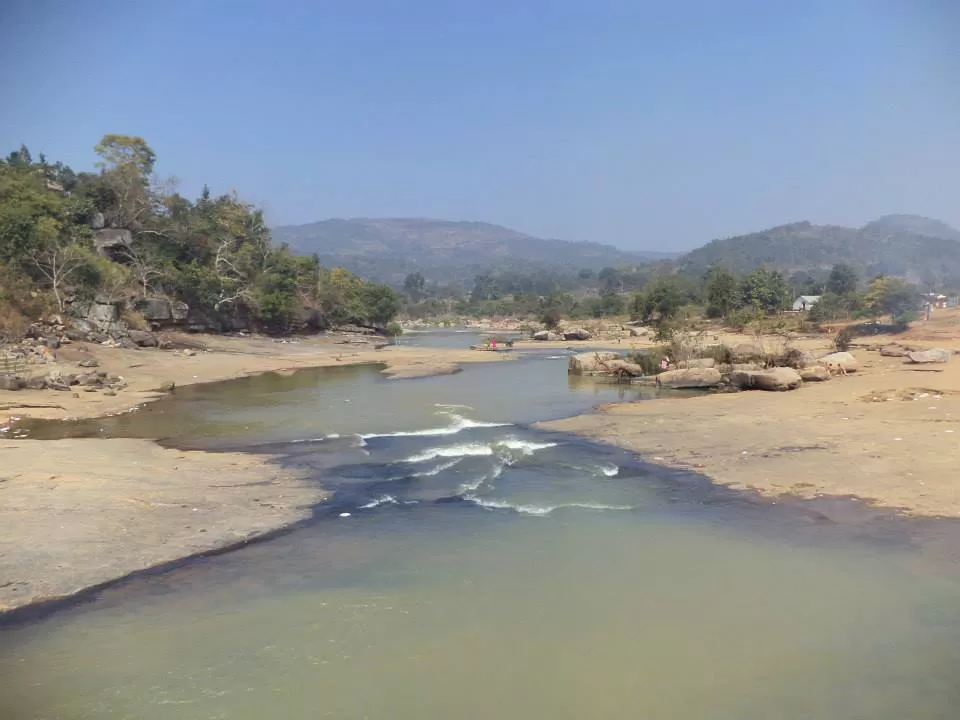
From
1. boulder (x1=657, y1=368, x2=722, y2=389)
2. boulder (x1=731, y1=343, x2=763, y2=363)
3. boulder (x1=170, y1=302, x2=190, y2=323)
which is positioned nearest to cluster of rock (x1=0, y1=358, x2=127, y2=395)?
boulder (x1=170, y1=302, x2=190, y2=323)

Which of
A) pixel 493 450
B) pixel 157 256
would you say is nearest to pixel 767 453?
pixel 493 450

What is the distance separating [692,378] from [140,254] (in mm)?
45399

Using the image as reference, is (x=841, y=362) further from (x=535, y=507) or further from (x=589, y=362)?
(x=535, y=507)

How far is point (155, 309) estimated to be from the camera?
168ft

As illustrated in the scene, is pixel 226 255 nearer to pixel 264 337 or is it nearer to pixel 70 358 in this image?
pixel 264 337

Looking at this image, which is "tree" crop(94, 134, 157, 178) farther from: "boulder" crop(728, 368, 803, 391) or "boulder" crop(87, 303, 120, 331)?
"boulder" crop(728, 368, 803, 391)

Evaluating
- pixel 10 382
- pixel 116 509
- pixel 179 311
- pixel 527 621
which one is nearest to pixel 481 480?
pixel 527 621

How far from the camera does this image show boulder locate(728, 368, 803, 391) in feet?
90.1

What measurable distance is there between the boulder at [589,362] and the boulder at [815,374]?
1035 cm

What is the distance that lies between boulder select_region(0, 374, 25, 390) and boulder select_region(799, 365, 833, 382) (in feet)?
106

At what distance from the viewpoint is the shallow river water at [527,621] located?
7.14m

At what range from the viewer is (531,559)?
1063 centimetres

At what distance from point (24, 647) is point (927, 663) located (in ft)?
35.1

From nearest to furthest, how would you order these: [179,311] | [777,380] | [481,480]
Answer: [481,480] → [777,380] → [179,311]
